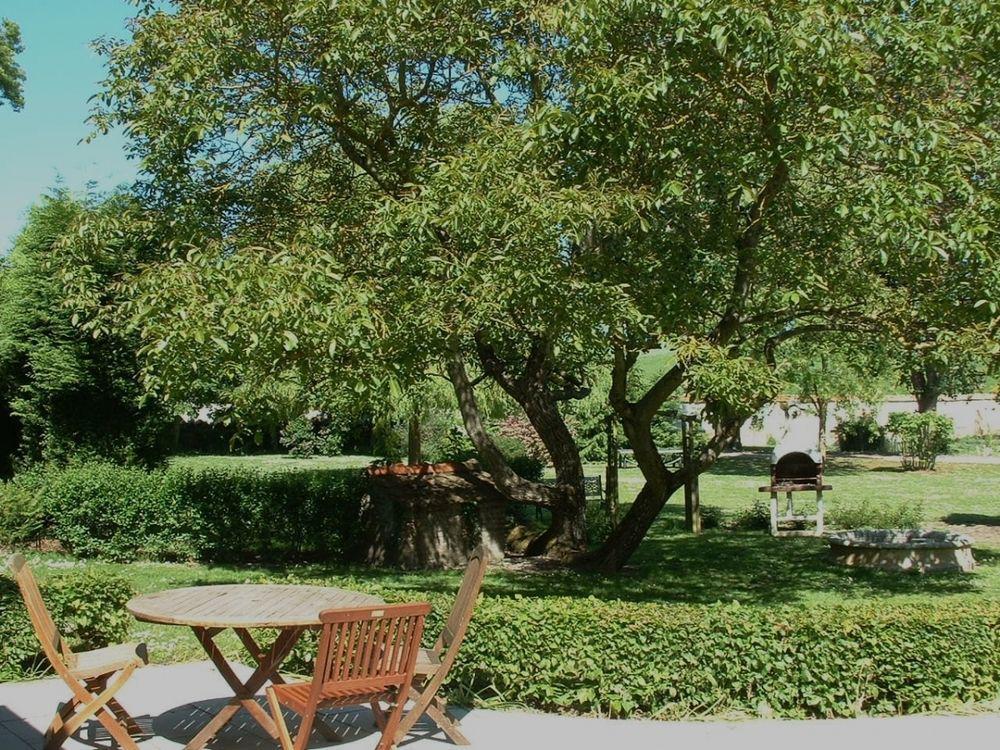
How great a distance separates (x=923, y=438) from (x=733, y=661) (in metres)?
25.7

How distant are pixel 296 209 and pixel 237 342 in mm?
3627

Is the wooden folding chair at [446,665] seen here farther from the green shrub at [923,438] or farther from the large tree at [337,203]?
the green shrub at [923,438]

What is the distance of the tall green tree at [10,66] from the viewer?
96.2ft

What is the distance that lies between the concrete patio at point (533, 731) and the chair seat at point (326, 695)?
73 cm

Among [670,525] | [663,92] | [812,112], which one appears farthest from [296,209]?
[670,525]

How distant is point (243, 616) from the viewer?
16.4 ft

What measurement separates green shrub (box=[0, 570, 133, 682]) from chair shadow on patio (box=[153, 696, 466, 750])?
1489mm

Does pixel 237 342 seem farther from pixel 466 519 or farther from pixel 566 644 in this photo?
pixel 466 519

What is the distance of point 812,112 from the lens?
26.1ft

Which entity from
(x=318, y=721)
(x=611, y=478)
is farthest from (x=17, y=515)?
(x=318, y=721)

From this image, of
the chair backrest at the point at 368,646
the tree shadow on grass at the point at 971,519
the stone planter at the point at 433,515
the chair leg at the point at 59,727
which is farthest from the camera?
the tree shadow on grass at the point at 971,519

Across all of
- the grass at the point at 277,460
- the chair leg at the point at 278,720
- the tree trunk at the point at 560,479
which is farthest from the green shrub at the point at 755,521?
the grass at the point at 277,460

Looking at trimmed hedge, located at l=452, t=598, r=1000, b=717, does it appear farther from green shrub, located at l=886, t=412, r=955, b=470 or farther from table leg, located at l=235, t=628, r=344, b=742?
green shrub, located at l=886, t=412, r=955, b=470

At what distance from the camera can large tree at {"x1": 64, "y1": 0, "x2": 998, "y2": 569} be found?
24.5 ft
